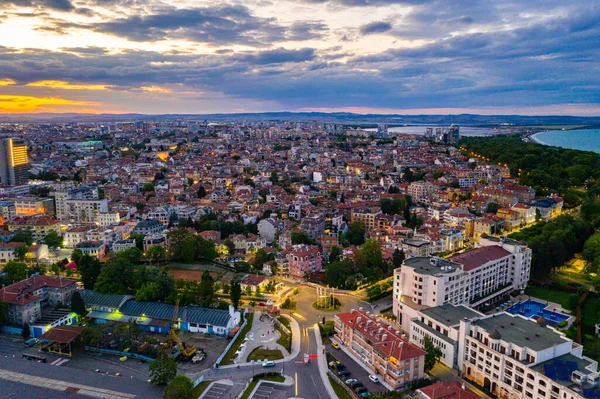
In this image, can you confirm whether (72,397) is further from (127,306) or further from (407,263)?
(407,263)

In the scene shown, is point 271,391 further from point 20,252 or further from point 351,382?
point 20,252

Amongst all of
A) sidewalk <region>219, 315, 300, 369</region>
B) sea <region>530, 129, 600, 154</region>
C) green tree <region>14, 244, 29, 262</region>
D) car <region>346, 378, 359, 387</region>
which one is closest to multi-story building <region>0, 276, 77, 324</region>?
green tree <region>14, 244, 29, 262</region>

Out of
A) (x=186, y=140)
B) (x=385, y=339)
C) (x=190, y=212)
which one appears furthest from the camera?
(x=186, y=140)

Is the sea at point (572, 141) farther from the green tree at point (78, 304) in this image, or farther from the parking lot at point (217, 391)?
the green tree at point (78, 304)

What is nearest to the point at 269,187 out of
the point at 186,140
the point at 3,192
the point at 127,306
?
the point at 3,192

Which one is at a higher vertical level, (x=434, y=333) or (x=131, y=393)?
(x=434, y=333)

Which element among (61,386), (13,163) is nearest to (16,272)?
(61,386)

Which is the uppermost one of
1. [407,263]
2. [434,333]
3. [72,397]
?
[407,263]
